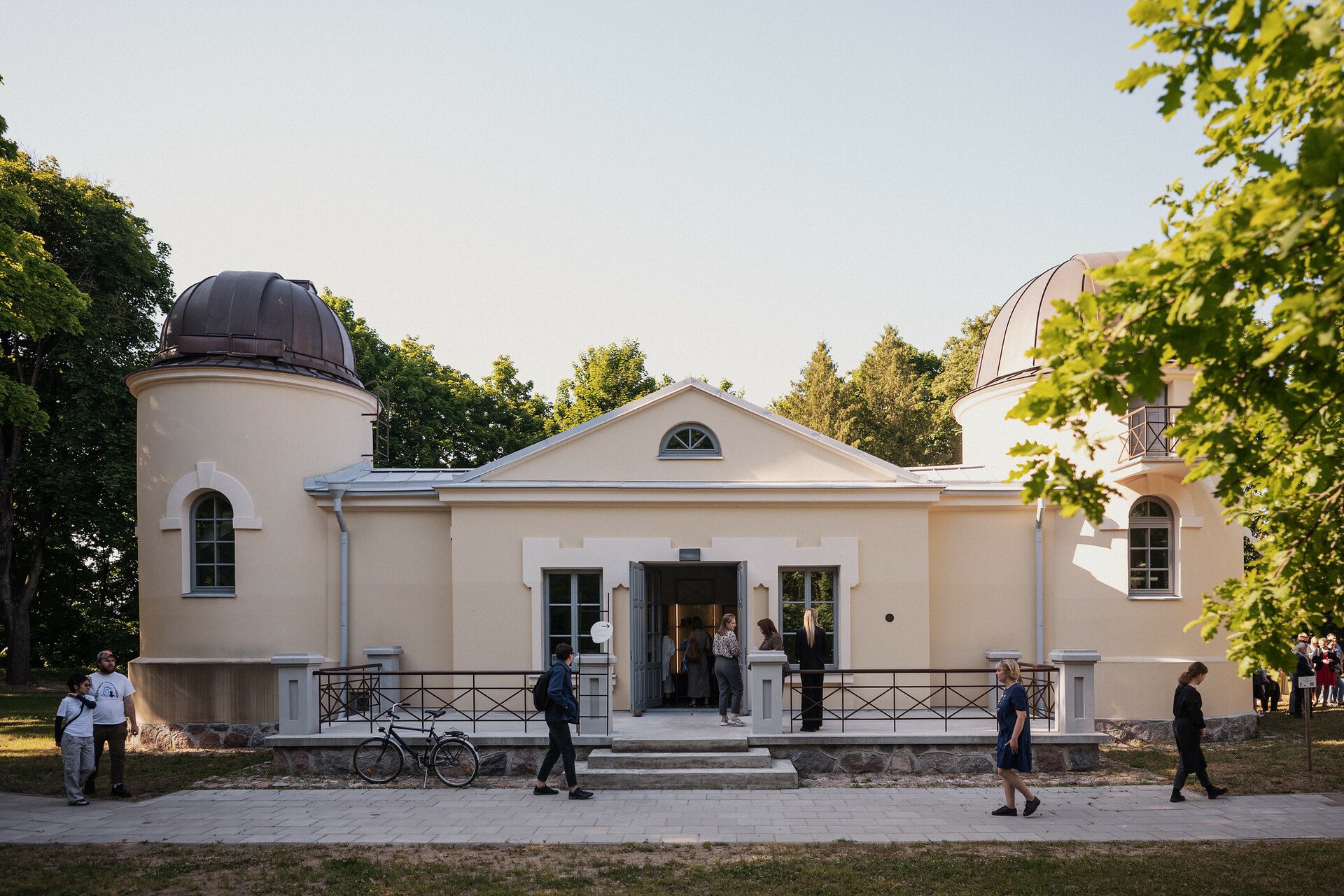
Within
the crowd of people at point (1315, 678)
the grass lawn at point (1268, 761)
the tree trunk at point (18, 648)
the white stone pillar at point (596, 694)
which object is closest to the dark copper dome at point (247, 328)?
the white stone pillar at point (596, 694)

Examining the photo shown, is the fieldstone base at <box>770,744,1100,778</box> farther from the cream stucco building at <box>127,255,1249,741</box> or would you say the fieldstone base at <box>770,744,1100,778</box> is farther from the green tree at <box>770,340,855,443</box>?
the green tree at <box>770,340,855,443</box>

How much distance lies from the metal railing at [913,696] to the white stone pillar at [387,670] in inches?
238

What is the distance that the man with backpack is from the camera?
9.98 meters

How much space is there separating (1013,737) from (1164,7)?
6.72 meters

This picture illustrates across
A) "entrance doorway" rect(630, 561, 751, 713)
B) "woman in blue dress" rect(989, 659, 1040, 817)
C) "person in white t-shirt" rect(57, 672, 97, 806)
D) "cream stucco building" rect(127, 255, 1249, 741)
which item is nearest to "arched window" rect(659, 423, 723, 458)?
"cream stucco building" rect(127, 255, 1249, 741)

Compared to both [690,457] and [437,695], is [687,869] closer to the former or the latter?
[690,457]

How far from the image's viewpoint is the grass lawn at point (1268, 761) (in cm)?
1066

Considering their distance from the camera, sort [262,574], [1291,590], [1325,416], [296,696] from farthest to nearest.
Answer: [262,574] → [296,696] → [1325,416] → [1291,590]

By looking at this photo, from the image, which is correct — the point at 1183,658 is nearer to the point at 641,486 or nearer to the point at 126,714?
the point at 641,486

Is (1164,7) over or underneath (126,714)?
over

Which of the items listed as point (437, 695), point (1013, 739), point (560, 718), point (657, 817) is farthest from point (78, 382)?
point (1013, 739)

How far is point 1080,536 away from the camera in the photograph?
1463cm

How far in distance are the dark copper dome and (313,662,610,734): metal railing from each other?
5099 mm

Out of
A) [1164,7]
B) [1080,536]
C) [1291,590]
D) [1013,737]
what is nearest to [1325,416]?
[1291,590]
